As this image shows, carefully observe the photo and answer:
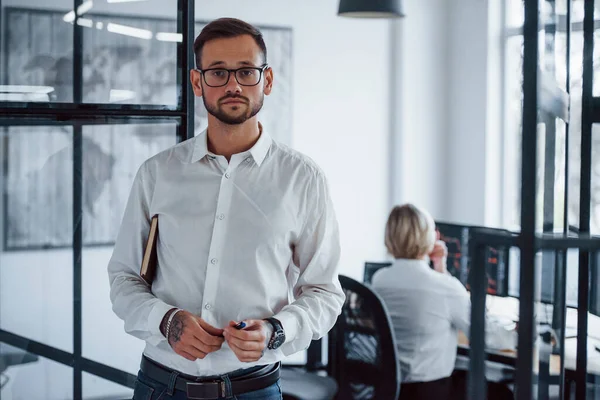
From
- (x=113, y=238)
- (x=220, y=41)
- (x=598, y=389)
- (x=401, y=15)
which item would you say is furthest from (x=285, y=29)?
(x=598, y=389)

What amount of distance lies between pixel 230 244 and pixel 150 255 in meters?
0.17

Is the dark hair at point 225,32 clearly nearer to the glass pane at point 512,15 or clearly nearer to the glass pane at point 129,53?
the glass pane at point 129,53

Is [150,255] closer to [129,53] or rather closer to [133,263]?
[133,263]

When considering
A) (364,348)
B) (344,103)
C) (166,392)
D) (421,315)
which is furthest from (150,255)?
(344,103)

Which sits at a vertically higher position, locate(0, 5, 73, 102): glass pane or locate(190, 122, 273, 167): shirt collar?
locate(0, 5, 73, 102): glass pane

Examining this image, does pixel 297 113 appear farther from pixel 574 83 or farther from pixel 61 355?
pixel 574 83

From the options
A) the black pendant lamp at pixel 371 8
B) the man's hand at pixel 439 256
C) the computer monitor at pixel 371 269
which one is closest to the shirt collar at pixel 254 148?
the black pendant lamp at pixel 371 8

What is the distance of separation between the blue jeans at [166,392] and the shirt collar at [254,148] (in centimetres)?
44

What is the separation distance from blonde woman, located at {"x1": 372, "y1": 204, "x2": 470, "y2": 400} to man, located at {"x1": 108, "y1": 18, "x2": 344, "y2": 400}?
1.44 meters

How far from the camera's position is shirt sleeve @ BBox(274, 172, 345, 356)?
5.53 ft

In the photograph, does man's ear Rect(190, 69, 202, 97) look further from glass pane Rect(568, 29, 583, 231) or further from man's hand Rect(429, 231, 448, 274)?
man's hand Rect(429, 231, 448, 274)

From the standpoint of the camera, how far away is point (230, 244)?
5.58ft

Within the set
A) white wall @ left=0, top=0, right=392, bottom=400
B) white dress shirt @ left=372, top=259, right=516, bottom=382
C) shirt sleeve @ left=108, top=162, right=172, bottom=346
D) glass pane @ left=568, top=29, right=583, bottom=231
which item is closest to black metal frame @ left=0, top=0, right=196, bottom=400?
shirt sleeve @ left=108, top=162, right=172, bottom=346

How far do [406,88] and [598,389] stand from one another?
4205 millimetres
